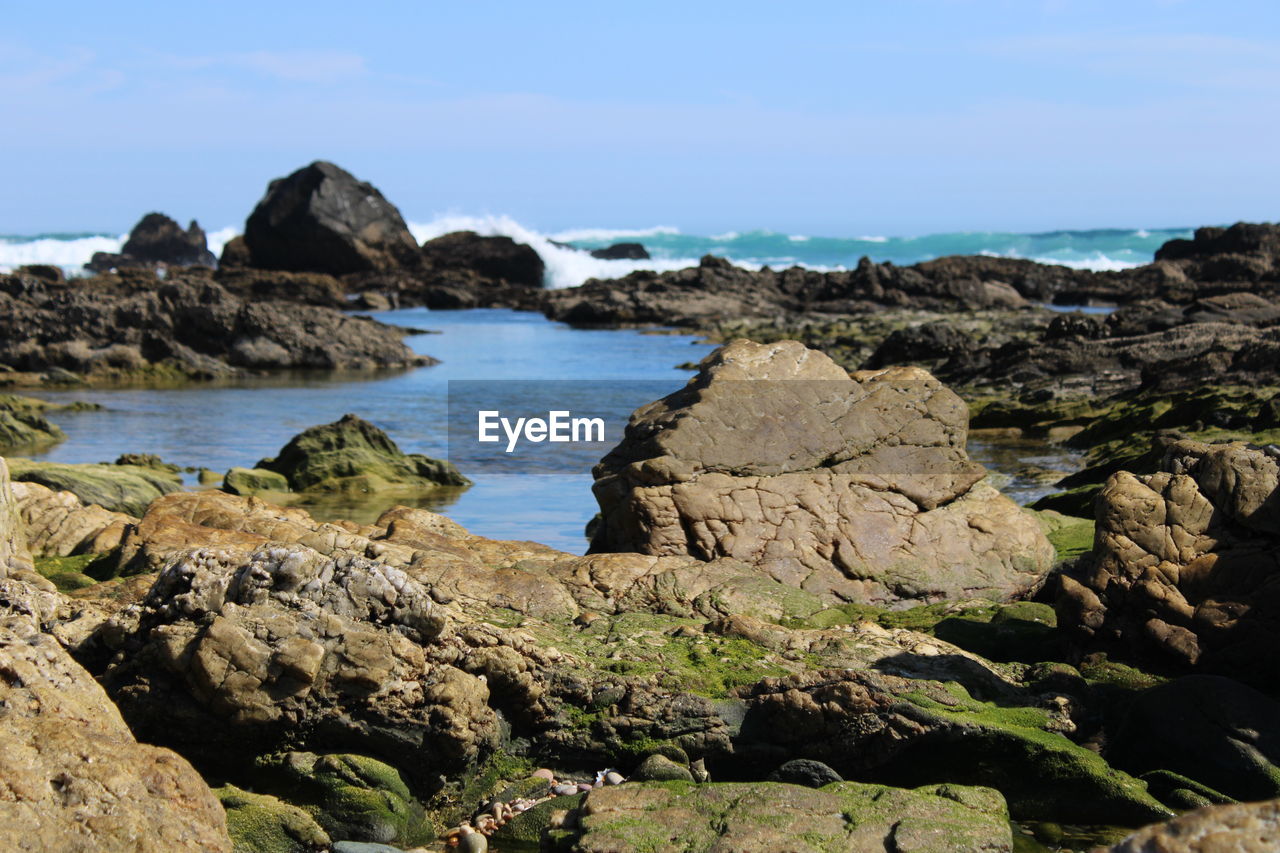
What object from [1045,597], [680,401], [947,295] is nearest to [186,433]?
[680,401]

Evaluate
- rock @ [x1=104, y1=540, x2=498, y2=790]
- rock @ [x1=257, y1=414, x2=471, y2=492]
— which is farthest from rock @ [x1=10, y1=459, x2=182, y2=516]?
rock @ [x1=104, y1=540, x2=498, y2=790]

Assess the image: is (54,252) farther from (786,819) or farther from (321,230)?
(786,819)

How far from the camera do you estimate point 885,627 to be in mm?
7805

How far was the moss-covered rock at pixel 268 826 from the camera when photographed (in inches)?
205

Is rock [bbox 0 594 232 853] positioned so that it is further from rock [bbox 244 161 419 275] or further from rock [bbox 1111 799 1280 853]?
rock [bbox 244 161 419 275]

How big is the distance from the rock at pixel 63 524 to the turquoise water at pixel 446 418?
3949 millimetres

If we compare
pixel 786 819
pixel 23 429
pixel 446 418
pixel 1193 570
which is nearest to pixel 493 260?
pixel 446 418

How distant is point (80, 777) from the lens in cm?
463

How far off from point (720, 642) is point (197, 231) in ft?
324

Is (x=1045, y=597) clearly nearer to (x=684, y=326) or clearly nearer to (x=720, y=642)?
(x=720, y=642)

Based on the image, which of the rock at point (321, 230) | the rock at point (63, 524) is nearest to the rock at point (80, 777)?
the rock at point (63, 524)

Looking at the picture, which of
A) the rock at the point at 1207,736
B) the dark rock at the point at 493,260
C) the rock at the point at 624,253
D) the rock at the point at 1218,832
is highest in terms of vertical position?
the rock at the point at 624,253

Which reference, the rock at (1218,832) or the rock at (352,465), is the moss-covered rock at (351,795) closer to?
the rock at (1218,832)

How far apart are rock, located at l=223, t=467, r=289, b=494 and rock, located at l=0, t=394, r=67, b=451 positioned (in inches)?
219
